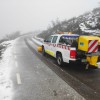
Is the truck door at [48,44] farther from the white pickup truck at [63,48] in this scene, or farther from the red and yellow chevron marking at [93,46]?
the red and yellow chevron marking at [93,46]

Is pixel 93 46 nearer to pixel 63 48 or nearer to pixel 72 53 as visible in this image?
pixel 72 53

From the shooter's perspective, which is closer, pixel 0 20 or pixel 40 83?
pixel 40 83

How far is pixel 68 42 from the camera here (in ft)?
34.7

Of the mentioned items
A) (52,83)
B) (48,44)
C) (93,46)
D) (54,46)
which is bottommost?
(52,83)

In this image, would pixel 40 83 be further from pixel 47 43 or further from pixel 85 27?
pixel 85 27

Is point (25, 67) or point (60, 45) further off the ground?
point (60, 45)

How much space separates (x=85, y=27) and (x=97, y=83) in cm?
1680

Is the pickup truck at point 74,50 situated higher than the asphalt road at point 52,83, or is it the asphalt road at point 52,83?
the pickup truck at point 74,50

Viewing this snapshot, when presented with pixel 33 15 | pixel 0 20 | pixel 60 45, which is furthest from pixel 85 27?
pixel 33 15

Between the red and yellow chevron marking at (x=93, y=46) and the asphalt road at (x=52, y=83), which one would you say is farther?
the red and yellow chevron marking at (x=93, y=46)

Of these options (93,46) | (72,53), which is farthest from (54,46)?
(93,46)

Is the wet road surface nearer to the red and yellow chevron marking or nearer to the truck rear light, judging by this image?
the truck rear light

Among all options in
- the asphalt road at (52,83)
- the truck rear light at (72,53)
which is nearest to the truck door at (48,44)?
the asphalt road at (52,83)

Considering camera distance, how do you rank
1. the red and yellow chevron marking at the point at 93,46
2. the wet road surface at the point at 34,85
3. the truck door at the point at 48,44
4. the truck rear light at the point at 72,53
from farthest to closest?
the truck door at the point at 48,44 < the truck rear light at the point at 72,53 < the red and yellow chevron marking at the point at 93,46 < the wet road surface at the point at 34,85
